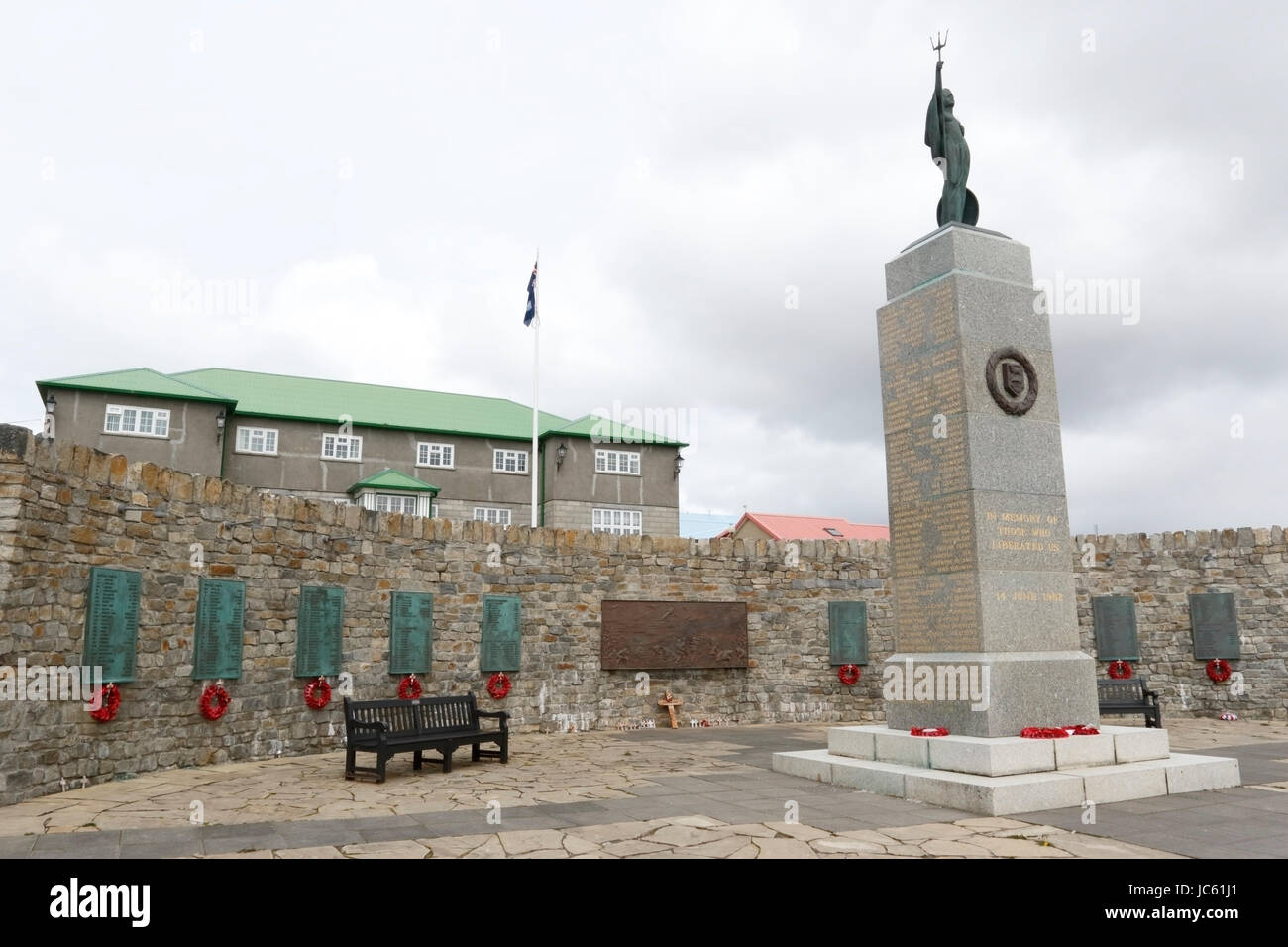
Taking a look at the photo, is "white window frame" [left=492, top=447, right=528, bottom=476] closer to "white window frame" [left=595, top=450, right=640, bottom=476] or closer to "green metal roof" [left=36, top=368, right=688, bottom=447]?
"green metal roof" [left=36, top=368, right=688, bottom=447]

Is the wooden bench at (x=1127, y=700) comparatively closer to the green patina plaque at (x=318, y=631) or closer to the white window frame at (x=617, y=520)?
the green patina plaque at (x=318, y=631)

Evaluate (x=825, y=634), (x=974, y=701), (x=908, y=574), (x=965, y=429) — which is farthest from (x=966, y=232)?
(x=825, y=634)

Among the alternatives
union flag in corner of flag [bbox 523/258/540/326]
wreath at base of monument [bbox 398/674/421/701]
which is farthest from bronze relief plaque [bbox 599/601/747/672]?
union flag in corner of flag [bbox 523/258/540/326]

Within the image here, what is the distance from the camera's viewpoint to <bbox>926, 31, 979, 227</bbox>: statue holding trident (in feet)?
28.8

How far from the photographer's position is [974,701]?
7.26 m

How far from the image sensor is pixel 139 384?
25.1 metres

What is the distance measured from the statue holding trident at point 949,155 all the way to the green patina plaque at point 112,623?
8.68 m

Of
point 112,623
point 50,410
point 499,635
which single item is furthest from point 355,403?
point 112,623

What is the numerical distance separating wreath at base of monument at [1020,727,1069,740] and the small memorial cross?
22.4ft

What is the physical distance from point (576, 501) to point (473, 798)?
2232cm

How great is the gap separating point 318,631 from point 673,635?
543 centimetres

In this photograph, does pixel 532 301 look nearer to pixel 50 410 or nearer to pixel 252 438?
pixel 252 438

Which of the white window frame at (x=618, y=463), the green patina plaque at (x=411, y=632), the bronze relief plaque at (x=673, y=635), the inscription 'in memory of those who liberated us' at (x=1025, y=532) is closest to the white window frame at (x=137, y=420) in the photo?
the white window frame at (x=618, y=463)

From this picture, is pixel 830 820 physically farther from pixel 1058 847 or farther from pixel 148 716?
pixel 148 716
